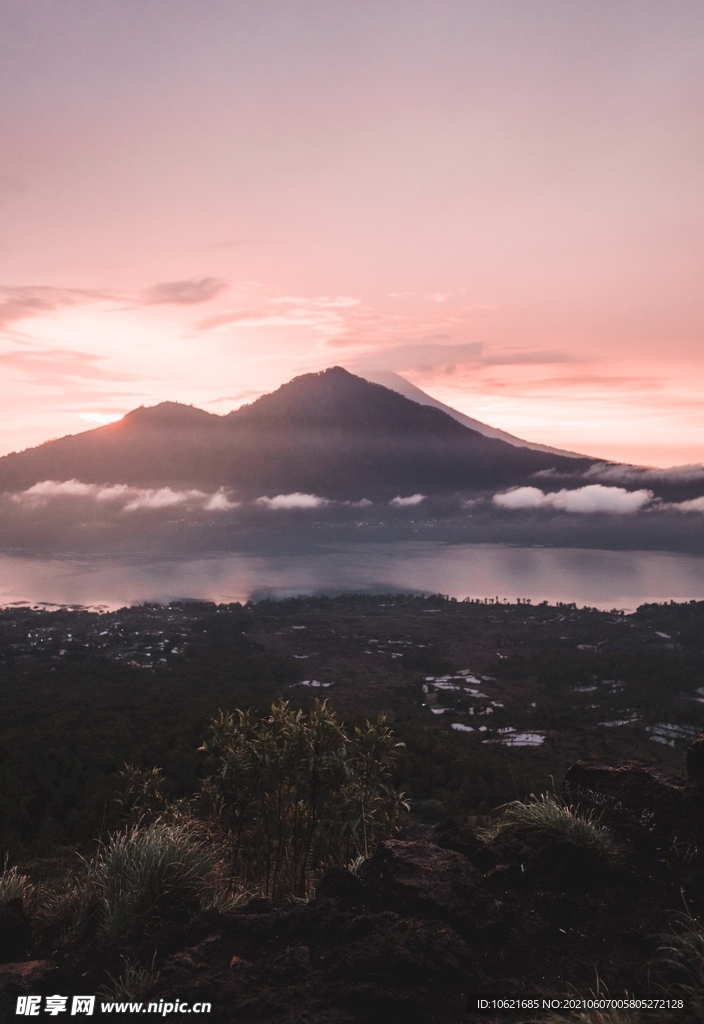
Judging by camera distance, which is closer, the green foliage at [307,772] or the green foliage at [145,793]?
the green foliage at [307,772]

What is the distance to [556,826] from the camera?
A: 4754mm

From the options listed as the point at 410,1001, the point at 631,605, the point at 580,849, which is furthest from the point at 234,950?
the point at 631,605

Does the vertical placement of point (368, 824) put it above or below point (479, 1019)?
below

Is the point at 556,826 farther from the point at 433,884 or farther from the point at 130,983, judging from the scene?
the point at 130,983

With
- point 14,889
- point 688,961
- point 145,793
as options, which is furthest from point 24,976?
point 145,793

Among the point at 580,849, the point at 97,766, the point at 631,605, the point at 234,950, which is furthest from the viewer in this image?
the point at 631,605

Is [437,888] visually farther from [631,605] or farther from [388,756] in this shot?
[631,605]

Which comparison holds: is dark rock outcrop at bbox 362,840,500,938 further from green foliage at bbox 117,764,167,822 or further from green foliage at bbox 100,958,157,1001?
green foliage at bbox 117,764,167,822

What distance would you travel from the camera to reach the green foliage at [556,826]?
4.63 meters

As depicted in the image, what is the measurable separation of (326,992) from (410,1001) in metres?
0.50

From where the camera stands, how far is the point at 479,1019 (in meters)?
3.08

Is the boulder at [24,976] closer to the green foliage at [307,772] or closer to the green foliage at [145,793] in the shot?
the green foliage at [307,772]

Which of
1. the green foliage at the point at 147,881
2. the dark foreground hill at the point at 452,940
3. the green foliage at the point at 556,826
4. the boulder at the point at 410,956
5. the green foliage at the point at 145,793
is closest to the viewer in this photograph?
the dark foreground hill at the point at 452,940

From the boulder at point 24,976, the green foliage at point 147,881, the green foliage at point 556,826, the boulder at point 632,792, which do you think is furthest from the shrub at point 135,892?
the boulder at point 632,792
